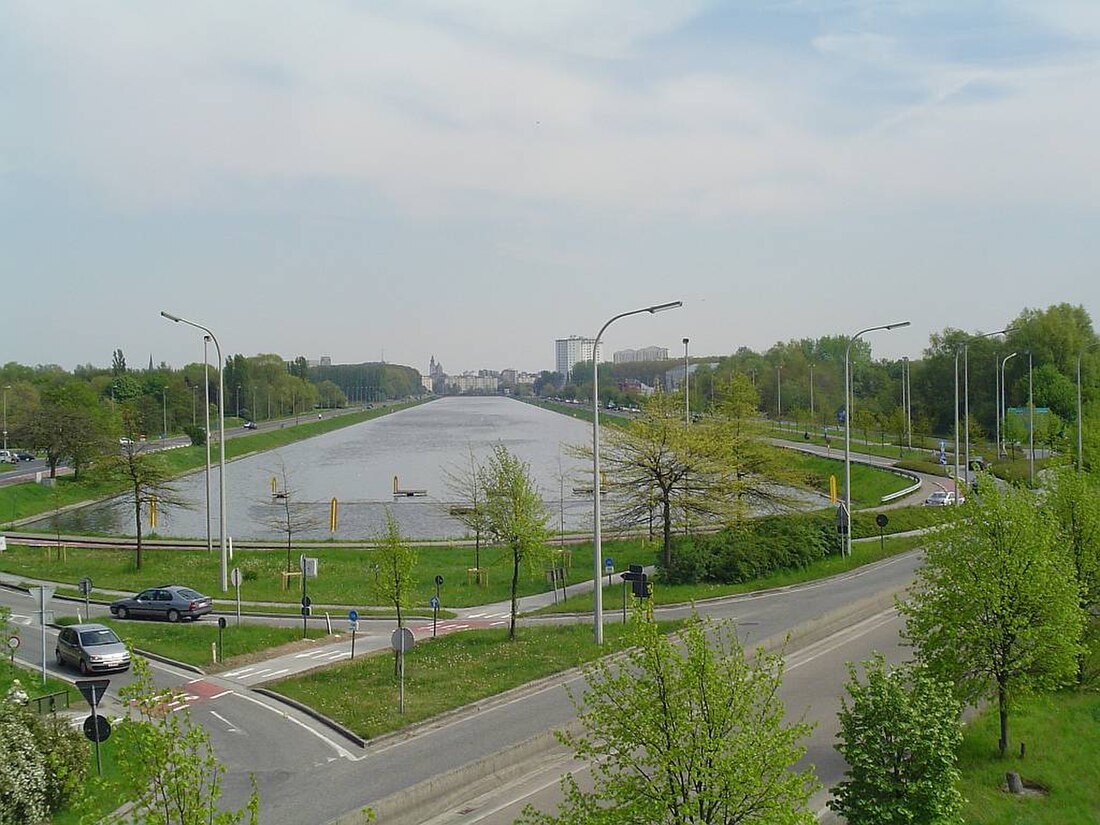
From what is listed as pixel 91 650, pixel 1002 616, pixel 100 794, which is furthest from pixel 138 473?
pixel 1002 616

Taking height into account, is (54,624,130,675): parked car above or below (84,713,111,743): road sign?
below

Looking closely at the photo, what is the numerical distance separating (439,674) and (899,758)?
12.0 meters

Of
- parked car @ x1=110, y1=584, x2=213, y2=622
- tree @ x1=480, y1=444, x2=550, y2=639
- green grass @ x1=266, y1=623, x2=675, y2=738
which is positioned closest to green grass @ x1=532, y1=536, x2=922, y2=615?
tree @ x1=480, y1=444, x2=550, y2=639

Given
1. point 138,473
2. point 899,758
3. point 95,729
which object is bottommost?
point 899,758

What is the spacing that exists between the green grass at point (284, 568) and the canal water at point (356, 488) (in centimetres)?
330

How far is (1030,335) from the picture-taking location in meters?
88.6

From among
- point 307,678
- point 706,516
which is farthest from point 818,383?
point 307,678

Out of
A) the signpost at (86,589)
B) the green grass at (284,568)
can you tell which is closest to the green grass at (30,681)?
the signpost at (86,589)

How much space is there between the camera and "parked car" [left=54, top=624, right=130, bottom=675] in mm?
23703

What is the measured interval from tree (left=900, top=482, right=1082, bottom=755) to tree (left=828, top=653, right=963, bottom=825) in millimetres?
4619

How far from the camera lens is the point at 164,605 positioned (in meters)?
30.5

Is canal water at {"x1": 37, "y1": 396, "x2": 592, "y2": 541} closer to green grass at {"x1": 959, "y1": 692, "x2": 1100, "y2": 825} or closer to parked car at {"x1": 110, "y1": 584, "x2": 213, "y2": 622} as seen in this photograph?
parked car at {"x1": 110, "y1": 584, "x2": 213, "y2": 622}

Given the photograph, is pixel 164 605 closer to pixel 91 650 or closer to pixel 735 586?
pixel 91 650

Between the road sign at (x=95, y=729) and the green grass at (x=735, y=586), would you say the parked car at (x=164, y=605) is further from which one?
the road sign at (x=95, y=729)
